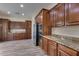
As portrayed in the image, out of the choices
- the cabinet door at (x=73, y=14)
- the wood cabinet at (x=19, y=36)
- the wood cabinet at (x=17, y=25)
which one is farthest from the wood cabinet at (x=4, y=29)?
the cabinet door at (x=73, y=14)

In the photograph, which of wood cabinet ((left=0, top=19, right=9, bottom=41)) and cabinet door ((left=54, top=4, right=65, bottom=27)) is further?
wood cabinet ((left=0, top=19, right=9, bottom=41))

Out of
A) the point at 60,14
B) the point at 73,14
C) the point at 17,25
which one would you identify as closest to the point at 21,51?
the point at 60,14

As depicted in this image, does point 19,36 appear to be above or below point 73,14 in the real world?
below

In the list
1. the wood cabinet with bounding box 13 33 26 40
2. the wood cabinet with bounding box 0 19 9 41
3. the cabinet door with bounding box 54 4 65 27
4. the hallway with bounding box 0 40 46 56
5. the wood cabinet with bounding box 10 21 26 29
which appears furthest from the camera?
the wood cabinet with bounding box 10 21 26 29

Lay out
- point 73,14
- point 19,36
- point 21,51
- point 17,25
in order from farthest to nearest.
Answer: point 17,25, point 19,36, point 21,51, point 73,14

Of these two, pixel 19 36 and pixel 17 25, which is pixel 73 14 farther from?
pixel 17 25

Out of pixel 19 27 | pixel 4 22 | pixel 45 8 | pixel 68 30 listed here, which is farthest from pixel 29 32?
pixel 68 30

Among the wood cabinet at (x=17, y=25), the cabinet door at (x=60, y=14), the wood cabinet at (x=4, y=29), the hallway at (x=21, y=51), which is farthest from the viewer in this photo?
the wood cabinet at (x=17, y=25)

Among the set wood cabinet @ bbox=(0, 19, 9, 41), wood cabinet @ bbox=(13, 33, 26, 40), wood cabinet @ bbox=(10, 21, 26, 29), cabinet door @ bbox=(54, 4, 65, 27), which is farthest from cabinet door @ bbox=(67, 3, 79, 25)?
wood cabinet @ bbox=(10, 21, 26, 29)

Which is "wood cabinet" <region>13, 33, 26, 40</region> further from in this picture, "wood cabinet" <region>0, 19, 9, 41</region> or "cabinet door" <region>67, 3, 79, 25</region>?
"cabinet door" <region>67, 3, 79, 25</region>

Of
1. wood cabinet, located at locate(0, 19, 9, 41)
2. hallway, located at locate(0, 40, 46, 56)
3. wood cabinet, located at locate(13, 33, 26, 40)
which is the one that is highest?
wood cabinet, located at locate(0, 19, 9, 41)

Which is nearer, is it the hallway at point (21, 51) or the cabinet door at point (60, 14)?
the cabinet door at point (60, 14)

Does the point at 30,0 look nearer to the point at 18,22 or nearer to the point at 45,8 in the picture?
the point at 45,8

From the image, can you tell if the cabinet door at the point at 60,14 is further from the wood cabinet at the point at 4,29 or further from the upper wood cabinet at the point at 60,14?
the wood cabinet at the point at 4,29
